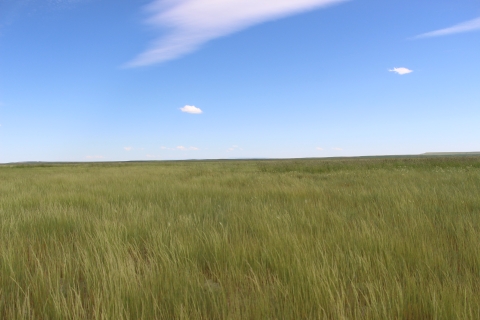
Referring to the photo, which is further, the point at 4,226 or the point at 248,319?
the point at 4,226

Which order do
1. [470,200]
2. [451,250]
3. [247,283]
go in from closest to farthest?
1. [247,283]
2. [451,250]
3. [470,200]

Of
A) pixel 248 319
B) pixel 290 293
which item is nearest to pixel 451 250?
pixel 290 293

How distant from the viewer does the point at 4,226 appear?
305cm

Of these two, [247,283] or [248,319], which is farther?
[247,283]

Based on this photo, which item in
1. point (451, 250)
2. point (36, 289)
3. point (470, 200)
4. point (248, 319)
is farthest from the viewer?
point (470, 200)

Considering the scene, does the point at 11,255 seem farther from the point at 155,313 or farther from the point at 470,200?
the point at 470,200

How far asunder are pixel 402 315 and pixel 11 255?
265 cm

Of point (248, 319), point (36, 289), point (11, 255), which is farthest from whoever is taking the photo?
point (11, 255)

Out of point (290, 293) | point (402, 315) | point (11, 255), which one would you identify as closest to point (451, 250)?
point (402, 315)

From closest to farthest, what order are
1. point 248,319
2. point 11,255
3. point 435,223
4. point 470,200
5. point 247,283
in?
point 248,319
point 247,283
point 11,255
point 435,223
point 470,200

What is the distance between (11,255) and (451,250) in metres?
3.55

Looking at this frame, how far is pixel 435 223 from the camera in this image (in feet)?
9.89

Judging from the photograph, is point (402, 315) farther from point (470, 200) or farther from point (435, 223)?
point (470, 200)

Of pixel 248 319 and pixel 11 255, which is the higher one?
pixel 11 255
